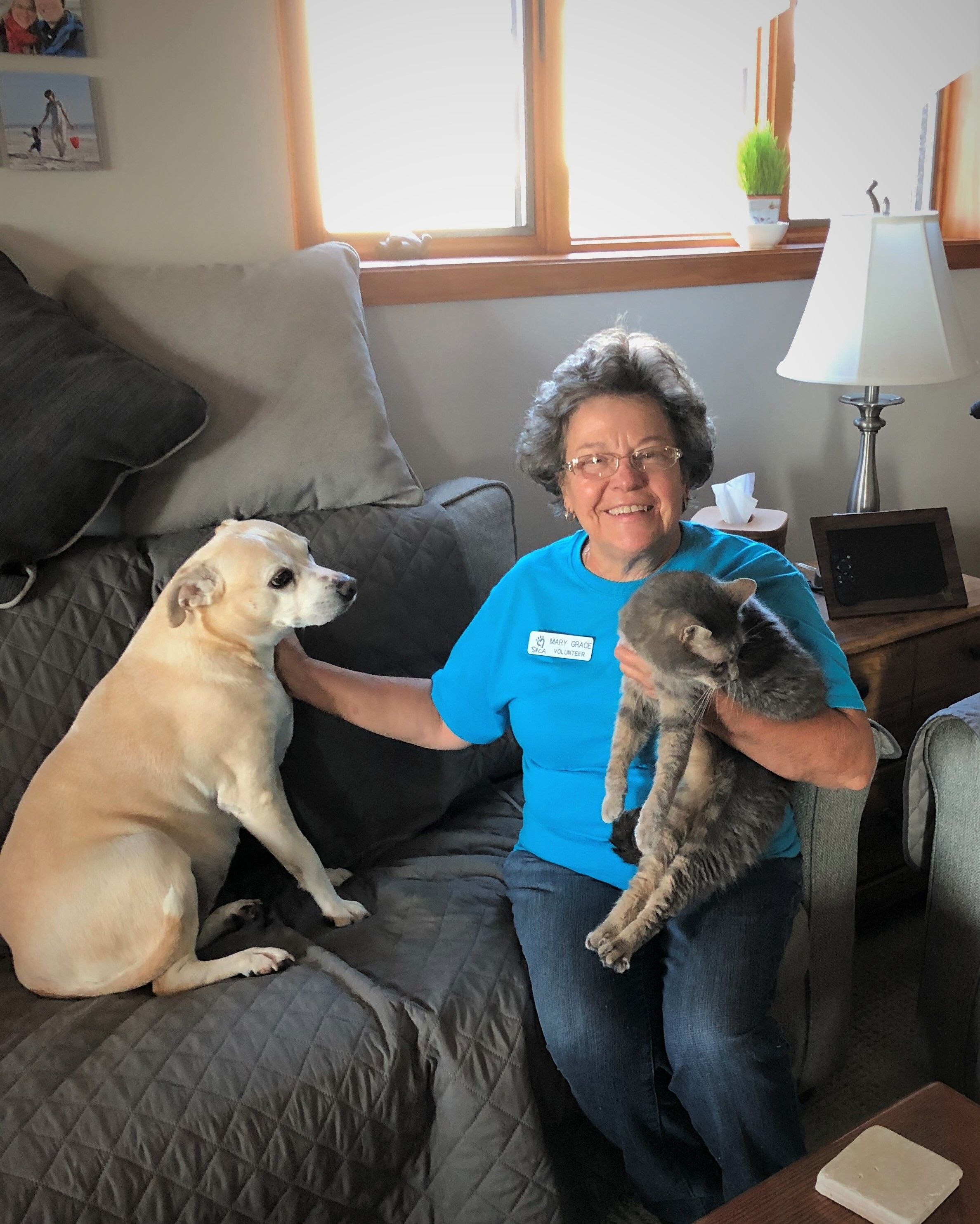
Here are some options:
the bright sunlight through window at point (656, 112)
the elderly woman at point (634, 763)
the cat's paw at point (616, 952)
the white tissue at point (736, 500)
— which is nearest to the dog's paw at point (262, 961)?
the elderly woman at point (634, 763)

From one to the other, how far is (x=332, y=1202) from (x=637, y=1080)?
431 millimetres

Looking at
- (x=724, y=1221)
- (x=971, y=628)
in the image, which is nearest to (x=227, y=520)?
(x=724, y=1221)

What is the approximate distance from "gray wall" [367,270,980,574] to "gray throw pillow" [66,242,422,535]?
14.2 inches

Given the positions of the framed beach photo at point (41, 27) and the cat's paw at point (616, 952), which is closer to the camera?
the cat's paw at point (616, 952)

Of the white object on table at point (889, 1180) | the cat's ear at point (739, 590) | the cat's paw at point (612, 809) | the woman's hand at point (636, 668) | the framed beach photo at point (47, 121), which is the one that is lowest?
the white object on table at point (889, 1180)

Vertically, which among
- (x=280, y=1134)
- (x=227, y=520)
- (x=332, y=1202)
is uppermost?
(x=227, y=520)

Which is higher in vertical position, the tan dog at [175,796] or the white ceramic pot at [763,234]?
the white ceramic pot at [763,234]

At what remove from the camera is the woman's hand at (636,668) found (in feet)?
4.05

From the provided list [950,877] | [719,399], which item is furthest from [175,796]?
[719,399]

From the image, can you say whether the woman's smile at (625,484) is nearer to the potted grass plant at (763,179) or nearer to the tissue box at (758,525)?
the tissue box at (758,525)

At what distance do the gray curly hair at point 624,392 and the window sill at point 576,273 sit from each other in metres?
0.79

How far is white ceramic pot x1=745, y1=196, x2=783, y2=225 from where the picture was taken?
8.69 ft

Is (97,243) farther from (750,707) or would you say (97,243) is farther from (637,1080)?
(637,1080)

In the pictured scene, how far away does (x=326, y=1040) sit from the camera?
1.29 meters
